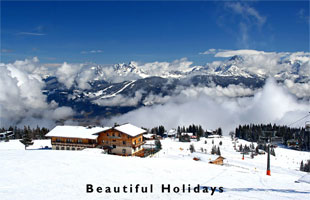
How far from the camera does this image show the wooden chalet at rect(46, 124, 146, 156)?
2347 inches

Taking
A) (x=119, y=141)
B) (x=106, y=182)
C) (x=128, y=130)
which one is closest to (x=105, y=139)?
(x=119, y=141)

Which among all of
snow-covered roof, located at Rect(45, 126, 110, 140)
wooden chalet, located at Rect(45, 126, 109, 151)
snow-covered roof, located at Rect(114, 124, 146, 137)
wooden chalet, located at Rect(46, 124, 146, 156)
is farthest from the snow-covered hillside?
snow-covered roof, located at Rect(45, 126, 110, 140)

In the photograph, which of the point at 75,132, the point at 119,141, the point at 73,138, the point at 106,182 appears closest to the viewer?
the point at 106,182

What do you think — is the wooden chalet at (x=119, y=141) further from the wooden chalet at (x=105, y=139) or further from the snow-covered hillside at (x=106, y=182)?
the snow-covered hillside at (x=106, y=182)

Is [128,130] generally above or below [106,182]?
above

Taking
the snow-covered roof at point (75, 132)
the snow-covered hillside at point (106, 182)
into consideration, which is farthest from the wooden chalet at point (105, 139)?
the snow-covered hillside at point (106, 182)

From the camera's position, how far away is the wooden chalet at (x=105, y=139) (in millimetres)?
59625

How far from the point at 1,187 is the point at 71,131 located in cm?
4786

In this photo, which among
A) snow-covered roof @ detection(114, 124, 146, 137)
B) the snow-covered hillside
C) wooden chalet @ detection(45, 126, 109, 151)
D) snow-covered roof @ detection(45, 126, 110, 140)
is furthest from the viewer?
snow-covered roof @ detection(45, 126, 110, 140)

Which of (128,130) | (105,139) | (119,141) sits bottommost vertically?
(119,141)

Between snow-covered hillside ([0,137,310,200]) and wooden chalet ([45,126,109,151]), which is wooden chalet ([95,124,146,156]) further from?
snow-covered hillside ([0,137,310,200])

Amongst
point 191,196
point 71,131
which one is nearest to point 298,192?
point 191,196

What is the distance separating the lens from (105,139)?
61000 mm

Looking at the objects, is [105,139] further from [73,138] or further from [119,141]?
[73,138]
